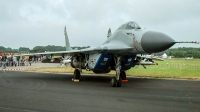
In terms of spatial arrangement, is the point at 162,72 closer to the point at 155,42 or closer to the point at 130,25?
the point at 130,25

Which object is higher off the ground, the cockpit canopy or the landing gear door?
the cockpit canopy

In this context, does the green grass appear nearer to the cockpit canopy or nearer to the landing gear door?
the landing gear door

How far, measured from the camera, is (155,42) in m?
9.09

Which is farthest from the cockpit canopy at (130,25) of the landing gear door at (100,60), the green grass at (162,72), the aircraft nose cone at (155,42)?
the green grass at (162,72)

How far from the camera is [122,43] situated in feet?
36.4

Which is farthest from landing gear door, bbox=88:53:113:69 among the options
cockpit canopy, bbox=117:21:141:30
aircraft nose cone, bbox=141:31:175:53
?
aircraft nose cone, bbox=141:31:175:53

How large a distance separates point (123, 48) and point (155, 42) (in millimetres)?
1912

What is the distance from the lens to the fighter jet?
9.16 meters

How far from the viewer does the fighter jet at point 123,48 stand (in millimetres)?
9156

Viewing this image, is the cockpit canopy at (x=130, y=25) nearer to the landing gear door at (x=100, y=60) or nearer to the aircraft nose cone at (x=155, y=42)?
the aircraft nose cone at (x=155, y=42)

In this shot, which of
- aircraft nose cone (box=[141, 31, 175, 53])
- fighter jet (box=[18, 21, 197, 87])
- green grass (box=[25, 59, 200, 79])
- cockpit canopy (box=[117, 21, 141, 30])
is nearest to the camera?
aircraft nose cone (box=[141, 31, 175, 53])

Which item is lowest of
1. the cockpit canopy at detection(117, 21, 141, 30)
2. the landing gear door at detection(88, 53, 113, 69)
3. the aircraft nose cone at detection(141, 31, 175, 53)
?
the landing gear door at detection(88, 53, 113, 69)

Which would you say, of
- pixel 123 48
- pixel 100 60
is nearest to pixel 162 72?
pixel 100 60

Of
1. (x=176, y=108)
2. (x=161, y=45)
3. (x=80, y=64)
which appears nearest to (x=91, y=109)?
(x=176, y=108)
